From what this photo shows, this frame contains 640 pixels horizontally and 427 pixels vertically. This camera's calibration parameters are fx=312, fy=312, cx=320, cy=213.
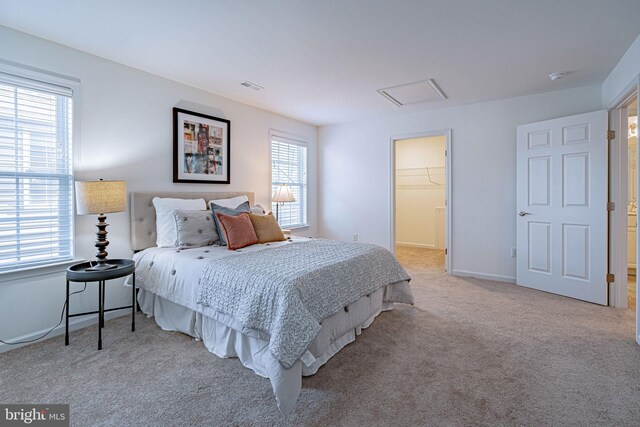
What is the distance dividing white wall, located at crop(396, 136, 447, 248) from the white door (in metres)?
2.61

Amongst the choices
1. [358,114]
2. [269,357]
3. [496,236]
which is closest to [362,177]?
[358,114]

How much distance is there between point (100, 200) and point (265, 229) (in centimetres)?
143

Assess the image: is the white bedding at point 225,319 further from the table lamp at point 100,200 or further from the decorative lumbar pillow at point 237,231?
the table lamp at point 100,200

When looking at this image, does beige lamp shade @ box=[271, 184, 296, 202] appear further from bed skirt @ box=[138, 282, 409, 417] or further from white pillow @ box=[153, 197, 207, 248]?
bed skirt @ box=[138, 282, 409, 417]

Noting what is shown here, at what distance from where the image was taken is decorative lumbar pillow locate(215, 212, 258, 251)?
2.91 meters

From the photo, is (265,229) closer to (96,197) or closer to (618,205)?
(96,197)

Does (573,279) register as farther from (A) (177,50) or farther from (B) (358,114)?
(A) (177,50)

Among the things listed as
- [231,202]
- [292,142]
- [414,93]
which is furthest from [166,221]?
[414,93]

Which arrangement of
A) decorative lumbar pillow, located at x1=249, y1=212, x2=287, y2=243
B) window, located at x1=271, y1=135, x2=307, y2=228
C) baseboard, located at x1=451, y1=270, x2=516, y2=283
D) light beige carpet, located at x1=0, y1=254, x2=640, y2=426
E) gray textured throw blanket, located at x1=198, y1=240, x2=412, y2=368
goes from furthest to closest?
window, located at x1=271, y1=135, x2=307, y2=228
baseboard, located at x1=451, y1=270, x2=516, y2=283
decorative lumbar pillow, located at x1=249, y1=212, x2=287, y2=243
gray textured throw blanket, located at x1=198, y1=240, x2=412, y2=368
light beige carpet, located at x1=0, y1=254, x2=640, y2=426

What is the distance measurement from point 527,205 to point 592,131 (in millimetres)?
999

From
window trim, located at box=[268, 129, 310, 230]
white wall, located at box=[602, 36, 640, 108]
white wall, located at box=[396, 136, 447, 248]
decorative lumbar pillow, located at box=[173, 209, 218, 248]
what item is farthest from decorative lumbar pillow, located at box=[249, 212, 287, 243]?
white wall, located at box=[396, 136, 447, 248]

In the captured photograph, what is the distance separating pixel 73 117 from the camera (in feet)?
8.80

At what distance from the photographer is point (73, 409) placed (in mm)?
1705

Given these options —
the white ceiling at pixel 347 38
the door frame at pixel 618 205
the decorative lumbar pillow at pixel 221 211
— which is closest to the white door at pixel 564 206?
the door frame at pixel 618 205
